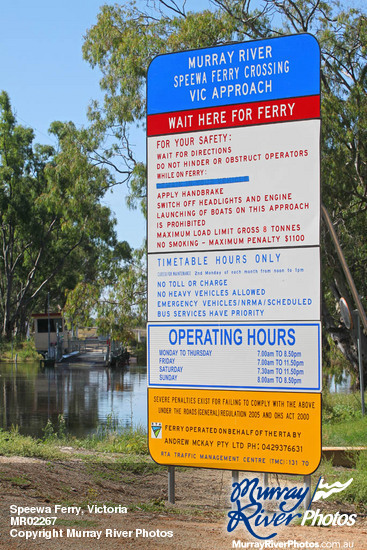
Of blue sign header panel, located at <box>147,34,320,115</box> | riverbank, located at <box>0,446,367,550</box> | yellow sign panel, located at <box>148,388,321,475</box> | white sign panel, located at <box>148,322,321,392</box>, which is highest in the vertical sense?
blue sign header panel, located at <box>147,34,320,115</box>

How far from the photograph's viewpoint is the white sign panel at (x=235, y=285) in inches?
239

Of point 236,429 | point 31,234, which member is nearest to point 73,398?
point 236,429

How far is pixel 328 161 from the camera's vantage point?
19.3m

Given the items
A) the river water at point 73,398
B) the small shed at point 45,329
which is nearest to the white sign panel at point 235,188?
the river water at point 73,398

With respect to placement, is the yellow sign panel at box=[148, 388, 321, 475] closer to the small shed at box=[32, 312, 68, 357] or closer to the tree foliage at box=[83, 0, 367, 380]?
the tree foliage at box=[83, 0, 367, 380]

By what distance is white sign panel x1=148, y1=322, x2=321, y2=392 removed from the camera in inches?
236

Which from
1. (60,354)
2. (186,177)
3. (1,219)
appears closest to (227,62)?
(186,177)

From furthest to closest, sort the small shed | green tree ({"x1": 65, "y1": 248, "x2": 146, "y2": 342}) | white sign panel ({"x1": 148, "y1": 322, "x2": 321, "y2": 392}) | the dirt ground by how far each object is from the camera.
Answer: the small shed < green tree ({"x1": 65, "y1": 248, "x2": 146, "y2": 342}) < white sign panel ({"x1": 148, "y1": 322, "x2": 321, "y2": 392}) < the dirt ground

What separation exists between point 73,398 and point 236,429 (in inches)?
725

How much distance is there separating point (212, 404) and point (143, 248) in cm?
1465

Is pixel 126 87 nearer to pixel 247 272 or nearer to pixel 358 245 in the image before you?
pixel 358 245

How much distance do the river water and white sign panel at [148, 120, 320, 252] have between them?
25.3ft

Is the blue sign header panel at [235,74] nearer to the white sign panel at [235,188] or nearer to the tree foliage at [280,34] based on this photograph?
the white sign panel at [235,188]

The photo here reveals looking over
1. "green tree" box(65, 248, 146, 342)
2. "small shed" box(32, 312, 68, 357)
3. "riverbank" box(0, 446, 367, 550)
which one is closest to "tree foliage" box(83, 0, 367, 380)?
"green tree" box(65, 248, 146, 342)
